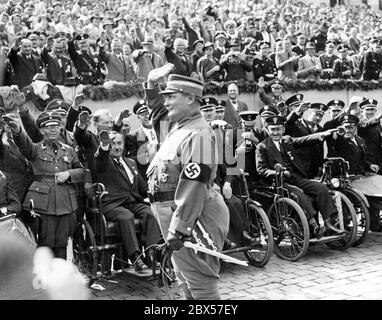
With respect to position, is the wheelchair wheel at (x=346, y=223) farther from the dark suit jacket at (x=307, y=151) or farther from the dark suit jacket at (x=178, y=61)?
the dark suit jacket at (x=178, y=61)

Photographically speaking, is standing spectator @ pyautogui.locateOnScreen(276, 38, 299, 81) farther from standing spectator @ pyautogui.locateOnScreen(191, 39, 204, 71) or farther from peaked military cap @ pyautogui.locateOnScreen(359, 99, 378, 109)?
peaked military cap @ pyautogui.locateOnScreen(359, 99, 378, 109)

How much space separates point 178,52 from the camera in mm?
12039

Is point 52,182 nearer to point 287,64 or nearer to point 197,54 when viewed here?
point 197,54

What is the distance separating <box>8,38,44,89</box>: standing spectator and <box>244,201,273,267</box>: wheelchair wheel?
433cm

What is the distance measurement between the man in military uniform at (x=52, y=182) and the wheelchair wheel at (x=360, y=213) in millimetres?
3594

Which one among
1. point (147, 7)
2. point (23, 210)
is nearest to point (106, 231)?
point (23, 210)

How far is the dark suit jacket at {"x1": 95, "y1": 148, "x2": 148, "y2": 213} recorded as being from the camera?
6588mm

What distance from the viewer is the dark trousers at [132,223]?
20.8ft

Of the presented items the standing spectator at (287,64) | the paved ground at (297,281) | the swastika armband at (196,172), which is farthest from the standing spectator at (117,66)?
the swastika armband at (196,172)

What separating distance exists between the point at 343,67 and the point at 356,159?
6.05 m

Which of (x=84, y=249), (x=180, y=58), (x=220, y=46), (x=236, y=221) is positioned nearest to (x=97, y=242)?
(x=84, y=249)

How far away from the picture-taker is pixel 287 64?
520 inches
